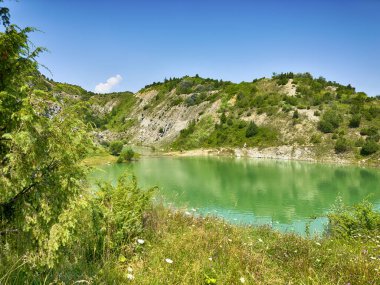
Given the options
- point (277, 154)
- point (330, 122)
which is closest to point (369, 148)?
point (330, 122)

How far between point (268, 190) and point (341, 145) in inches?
1260

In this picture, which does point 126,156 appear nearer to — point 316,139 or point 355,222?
point 316,139

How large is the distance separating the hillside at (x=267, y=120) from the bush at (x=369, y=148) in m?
0.14

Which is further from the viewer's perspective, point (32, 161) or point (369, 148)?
point (369, 148)

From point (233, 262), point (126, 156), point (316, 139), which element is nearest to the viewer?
point (233, 262)

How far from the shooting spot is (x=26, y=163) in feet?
14.3

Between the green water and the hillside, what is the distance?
36.1 ft

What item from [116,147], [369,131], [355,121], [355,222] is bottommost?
[355,222]

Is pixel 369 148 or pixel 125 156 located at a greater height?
pixel 369 148

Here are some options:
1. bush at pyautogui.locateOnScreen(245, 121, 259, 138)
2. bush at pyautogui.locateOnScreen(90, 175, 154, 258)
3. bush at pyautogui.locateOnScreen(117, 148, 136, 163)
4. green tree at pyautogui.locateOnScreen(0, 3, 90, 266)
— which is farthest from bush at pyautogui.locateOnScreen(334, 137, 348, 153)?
green tree at pyautogui.locateOnScreen(0, 3, 90, 266)

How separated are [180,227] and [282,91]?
75.9 m

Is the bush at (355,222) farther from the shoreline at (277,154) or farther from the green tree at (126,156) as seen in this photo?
the shoreline at (277,154)

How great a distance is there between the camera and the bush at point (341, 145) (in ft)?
185

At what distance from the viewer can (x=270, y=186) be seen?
3269 cm
